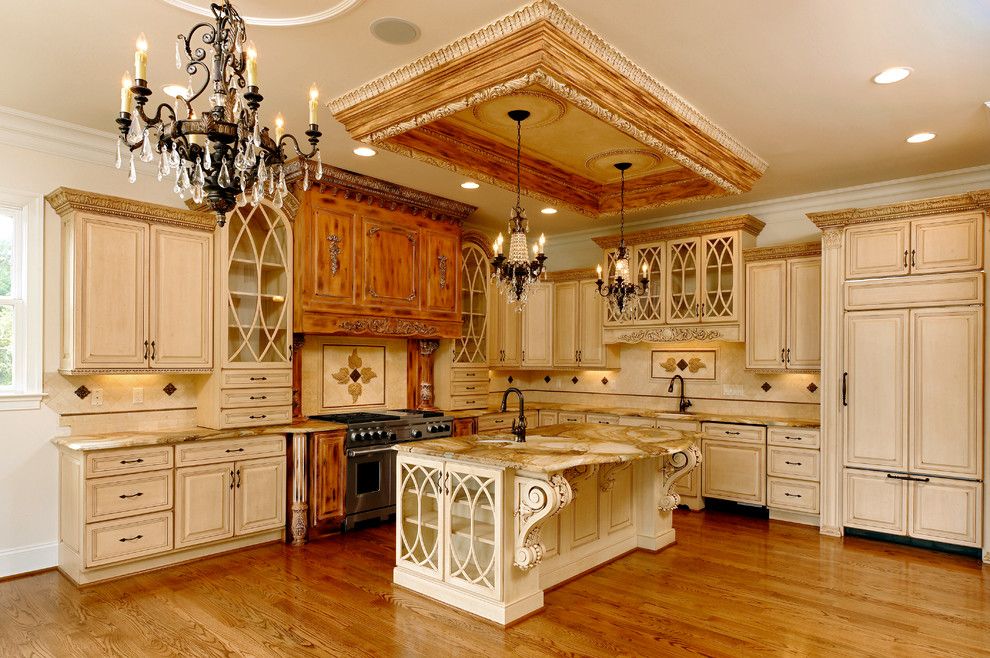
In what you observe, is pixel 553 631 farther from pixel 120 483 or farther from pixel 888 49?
pixel 888 49

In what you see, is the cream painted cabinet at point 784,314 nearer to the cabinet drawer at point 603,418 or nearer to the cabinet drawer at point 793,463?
the cabinet drawer at point 793,463

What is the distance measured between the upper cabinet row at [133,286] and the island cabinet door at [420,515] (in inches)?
70.7

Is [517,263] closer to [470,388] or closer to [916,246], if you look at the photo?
[470,388]

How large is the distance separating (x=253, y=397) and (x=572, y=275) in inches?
Answer: 149

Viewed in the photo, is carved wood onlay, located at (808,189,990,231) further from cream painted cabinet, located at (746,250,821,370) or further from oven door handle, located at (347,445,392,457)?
oven door handle, located at (347,445,392,457)

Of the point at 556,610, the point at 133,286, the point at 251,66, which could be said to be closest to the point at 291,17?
the point at 251,66

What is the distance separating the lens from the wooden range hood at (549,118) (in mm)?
2865

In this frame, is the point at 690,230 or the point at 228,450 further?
the point at 690,230

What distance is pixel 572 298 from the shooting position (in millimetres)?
7129

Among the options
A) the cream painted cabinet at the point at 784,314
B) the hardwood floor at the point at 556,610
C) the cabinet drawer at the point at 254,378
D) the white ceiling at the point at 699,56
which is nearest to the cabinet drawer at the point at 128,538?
the hardwood floor at the point at 556,610

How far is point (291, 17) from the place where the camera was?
9.07 ft

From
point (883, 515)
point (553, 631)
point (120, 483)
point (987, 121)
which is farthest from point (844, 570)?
point (120, 483)

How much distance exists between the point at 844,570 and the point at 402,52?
13.7 ft

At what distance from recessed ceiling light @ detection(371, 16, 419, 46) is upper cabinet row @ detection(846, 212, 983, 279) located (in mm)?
3872
